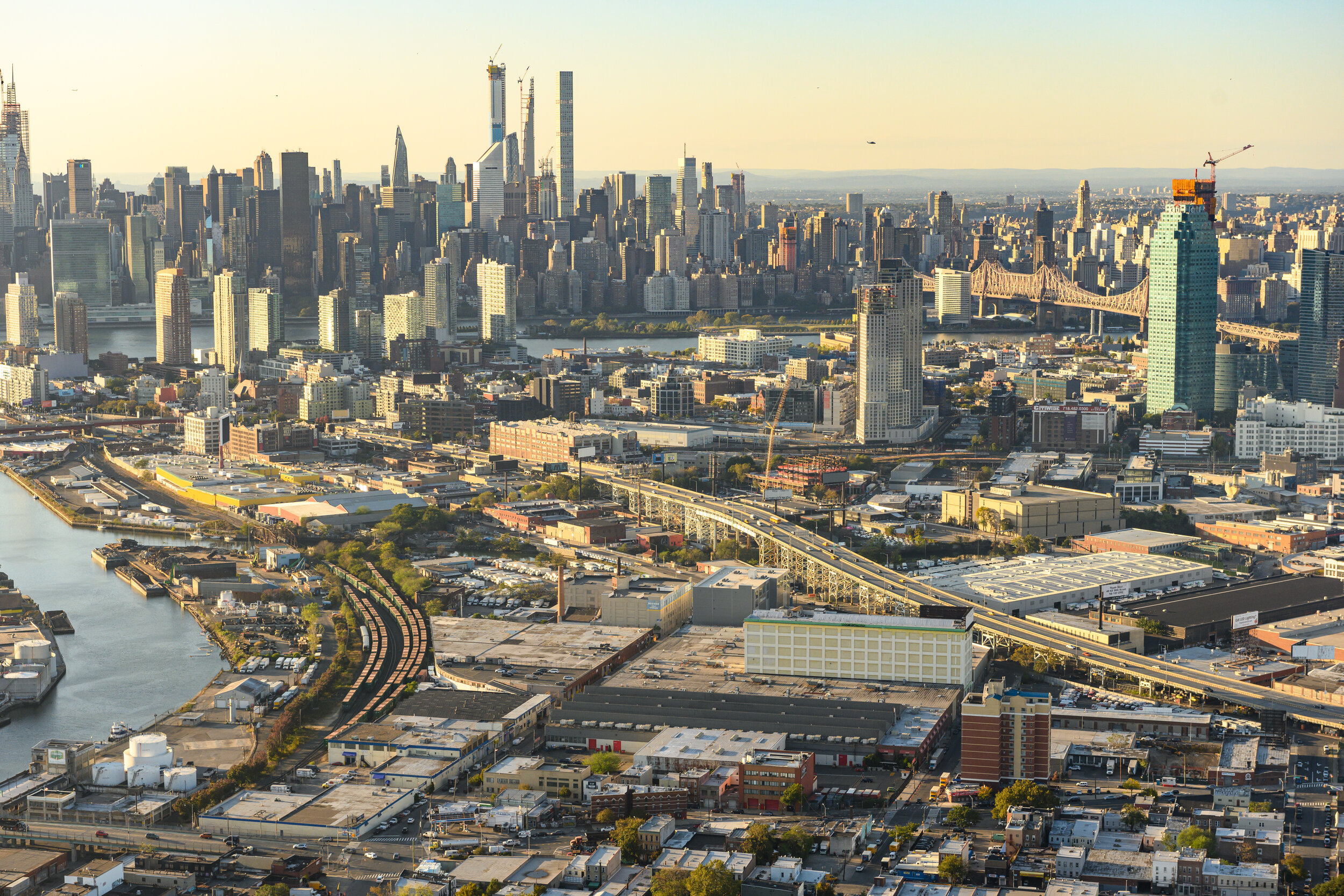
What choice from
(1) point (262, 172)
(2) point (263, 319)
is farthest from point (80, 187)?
(2) point (263, 319)

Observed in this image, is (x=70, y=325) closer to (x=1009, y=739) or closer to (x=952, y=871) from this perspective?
(x=1009, y=739)

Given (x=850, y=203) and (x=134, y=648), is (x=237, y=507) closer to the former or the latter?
(x=134, y=648)

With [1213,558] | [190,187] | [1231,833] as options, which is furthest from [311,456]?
[190,187]

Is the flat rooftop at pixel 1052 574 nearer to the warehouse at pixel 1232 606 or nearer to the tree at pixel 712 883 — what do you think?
the warehouse at pixel 1232 606

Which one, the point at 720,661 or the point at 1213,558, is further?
the point at 1213,558

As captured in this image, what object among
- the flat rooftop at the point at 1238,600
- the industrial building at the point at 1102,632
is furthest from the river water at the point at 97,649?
the flat rooftop at the point at 1238,600

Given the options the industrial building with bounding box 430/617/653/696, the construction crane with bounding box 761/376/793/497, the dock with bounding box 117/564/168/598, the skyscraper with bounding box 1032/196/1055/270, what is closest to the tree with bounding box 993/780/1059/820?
the industrial building with bounding box 430/617/653/696
